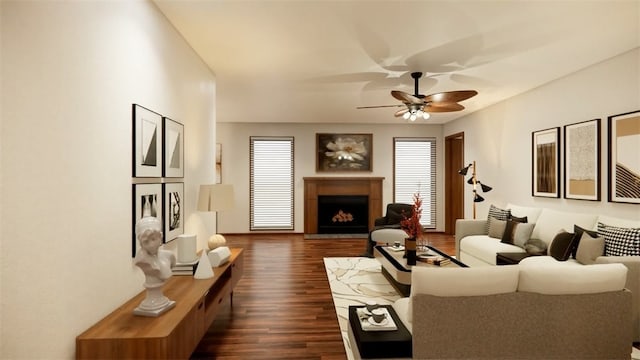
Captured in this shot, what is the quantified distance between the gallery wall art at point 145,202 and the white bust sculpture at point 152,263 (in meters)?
0.35

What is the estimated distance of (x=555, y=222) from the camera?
4.33m

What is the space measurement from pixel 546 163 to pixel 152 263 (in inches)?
207

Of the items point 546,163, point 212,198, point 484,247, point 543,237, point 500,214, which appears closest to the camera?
point 212,198

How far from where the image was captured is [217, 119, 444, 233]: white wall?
8336 mm

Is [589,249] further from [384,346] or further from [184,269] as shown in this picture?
[184,269]

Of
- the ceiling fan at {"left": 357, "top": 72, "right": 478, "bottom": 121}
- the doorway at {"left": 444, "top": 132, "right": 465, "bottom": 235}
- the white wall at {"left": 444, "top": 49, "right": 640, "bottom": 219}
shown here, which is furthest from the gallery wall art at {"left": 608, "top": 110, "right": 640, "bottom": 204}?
the doorway at {"left": 444, "top": 132, "right": 465, "bottom": 235}

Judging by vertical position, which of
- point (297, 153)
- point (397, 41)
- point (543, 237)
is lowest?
point (543, 237)

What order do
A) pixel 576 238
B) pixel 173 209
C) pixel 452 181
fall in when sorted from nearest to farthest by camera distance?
pixel 173 209, pixel 576 238, pixel 452 181

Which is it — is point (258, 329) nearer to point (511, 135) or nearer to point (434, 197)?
point (511, 135)

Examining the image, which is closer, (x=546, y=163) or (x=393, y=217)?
(x=546, y=163)

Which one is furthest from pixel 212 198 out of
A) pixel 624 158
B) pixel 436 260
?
pixel 624 158

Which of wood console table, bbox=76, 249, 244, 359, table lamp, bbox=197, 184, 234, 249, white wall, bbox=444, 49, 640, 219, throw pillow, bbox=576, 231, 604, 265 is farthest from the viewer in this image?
white wall, bbox=444, 49, 640, 219

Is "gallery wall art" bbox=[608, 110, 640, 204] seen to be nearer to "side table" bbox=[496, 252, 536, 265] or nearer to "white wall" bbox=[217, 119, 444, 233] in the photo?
"side table" bbox=[496, 252, 536, 265]

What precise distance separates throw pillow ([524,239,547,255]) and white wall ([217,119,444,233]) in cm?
437
